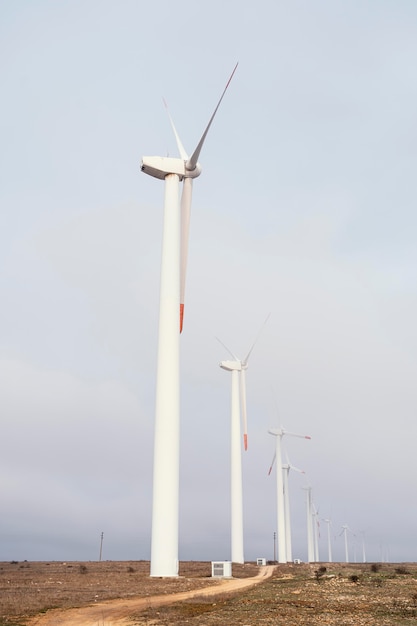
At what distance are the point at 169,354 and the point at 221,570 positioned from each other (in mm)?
22144

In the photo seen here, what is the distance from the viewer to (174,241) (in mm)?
58062

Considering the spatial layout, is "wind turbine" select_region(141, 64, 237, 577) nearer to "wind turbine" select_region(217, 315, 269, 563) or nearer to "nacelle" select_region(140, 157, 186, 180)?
"nacelle" select_region(140, 157, 186, 180)

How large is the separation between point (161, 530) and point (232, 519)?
5047 cm

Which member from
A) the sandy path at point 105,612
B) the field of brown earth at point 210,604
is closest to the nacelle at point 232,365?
the field of brown earth at point 210,604

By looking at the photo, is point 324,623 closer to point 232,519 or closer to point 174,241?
point 174,241

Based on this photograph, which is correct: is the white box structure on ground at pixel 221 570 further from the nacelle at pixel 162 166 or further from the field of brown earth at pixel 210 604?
the nacelle at pixel 162 166

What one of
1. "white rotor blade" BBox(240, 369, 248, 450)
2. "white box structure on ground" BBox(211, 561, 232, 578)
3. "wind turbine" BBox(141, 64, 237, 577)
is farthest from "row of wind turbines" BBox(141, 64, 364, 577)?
"white rotor blade" BBox(240, 369, 248, 450)

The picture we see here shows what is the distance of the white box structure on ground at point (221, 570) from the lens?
61500 millimetres

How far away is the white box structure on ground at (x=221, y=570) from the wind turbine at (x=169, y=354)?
33.0ft

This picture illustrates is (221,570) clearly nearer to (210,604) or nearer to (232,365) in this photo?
(210,604)

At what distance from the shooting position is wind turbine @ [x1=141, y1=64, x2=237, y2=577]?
52.2m

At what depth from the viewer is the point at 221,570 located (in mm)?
62438

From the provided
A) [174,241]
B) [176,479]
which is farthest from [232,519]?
[174,241]

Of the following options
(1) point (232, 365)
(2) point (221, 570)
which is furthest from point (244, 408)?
(2) point (221, 570)
